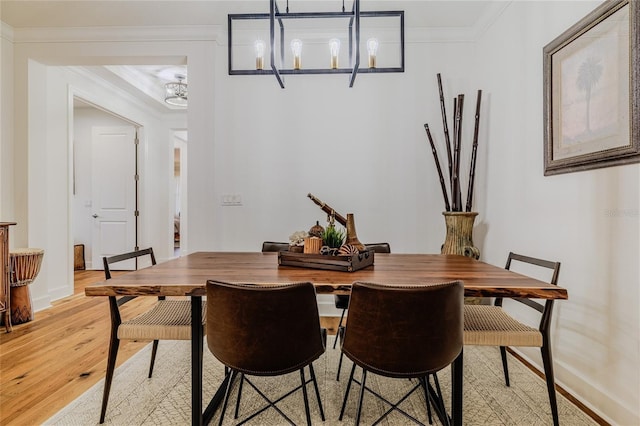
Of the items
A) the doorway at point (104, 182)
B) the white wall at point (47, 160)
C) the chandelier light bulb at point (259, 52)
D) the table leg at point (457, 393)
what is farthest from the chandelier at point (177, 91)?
the table leg at point (457, 393)

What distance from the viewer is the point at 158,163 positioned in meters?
5.52

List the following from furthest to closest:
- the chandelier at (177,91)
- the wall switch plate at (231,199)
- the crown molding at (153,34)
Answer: the chandelier at (177,91) < the wall switch plate at (231,199) < the crown molding at (153,34)

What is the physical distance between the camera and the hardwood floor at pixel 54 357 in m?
1.76

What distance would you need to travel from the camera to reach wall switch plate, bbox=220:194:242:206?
319 cm

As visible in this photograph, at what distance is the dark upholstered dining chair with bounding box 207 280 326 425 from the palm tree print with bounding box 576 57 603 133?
1739 millimetres

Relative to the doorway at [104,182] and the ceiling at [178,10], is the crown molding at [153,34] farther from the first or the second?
the doorway at [104,182]

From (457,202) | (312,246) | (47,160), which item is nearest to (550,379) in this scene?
(312,246)

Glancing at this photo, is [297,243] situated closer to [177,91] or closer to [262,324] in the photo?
[262,324]

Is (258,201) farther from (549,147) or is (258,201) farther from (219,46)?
(549,147)

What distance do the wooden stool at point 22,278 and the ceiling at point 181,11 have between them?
2.06m

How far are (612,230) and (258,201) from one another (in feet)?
8.35

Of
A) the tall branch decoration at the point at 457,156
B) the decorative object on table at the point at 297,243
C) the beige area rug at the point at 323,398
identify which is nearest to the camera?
the beige area rug at the point at 323,398

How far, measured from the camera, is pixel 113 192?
5242mm

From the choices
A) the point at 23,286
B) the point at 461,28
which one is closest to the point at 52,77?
the point at 23,286
